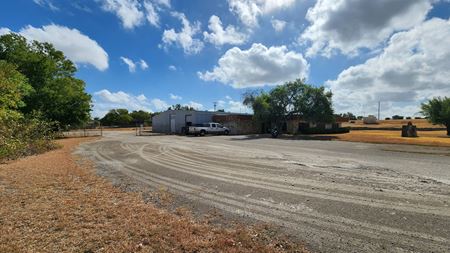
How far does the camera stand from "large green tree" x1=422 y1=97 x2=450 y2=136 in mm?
39656

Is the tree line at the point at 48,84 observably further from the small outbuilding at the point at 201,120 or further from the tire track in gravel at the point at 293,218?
the tire track in gravel at the point at 293,218

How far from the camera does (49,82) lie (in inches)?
1190

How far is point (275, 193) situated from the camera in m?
7.11

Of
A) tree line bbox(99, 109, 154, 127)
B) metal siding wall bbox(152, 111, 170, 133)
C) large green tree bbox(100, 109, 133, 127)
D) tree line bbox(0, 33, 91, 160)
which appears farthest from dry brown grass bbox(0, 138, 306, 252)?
large green tree bbox(100, 109, 133, 127)

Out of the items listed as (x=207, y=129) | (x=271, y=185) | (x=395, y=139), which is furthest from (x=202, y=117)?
(x=271, y=185)

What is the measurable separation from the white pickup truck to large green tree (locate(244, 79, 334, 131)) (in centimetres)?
516

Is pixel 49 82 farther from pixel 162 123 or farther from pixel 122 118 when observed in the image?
pixel 122 118

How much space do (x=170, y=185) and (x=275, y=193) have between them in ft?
9.42

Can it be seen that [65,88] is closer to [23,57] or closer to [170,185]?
[23,57]

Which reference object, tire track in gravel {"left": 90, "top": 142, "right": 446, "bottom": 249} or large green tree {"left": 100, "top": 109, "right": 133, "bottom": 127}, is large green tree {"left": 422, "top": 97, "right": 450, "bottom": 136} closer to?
tire track in gravel {"left": 90, "top": 142, "right": 446, "bottom": 249}

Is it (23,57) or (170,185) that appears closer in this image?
(170,185)

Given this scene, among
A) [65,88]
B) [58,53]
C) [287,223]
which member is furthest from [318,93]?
[287,223]

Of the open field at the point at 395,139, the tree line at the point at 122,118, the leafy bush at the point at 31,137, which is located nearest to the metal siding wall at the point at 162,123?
the open field at the point at 395,139

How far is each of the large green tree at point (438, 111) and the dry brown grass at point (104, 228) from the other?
45.9 meters
